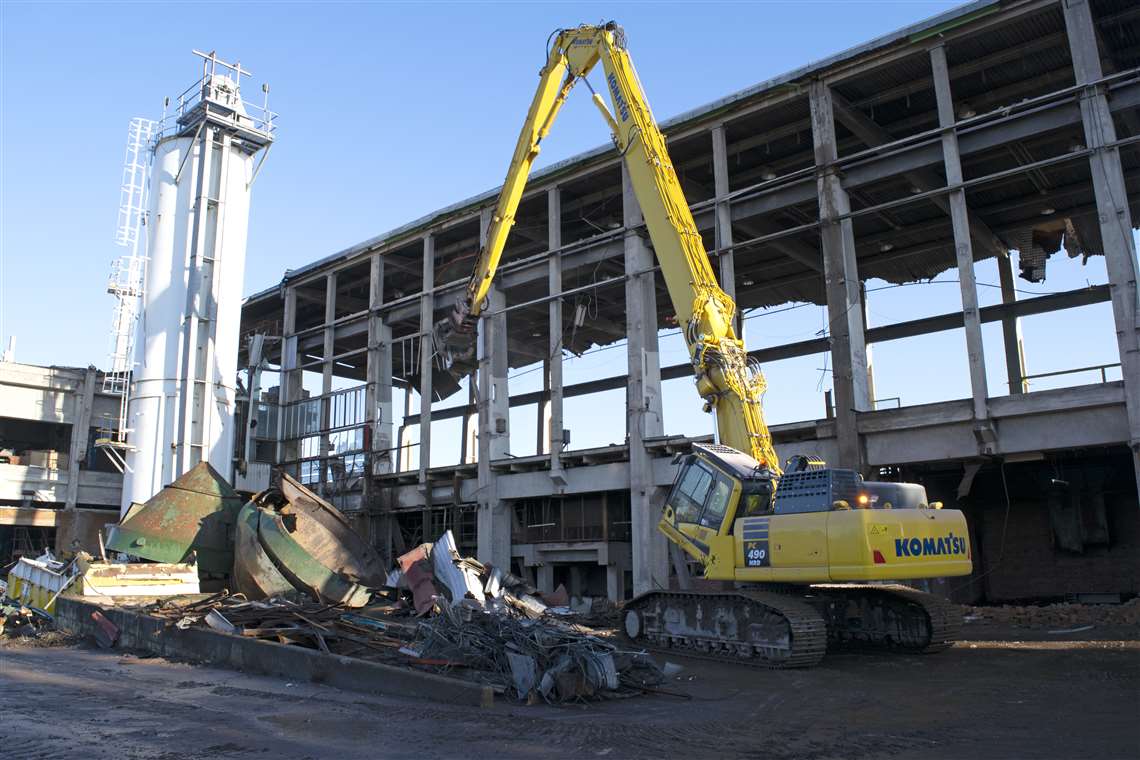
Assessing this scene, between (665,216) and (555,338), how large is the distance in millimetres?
8321

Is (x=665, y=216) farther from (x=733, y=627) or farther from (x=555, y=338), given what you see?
(x=555, y=338)

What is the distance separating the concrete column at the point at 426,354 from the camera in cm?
2658

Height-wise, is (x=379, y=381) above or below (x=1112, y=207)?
below

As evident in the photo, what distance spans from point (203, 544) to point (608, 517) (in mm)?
9894

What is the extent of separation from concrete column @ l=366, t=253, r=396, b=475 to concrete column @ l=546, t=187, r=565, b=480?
708 centimetres

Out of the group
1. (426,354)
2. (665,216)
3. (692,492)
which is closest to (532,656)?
(692,492)

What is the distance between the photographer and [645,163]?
1589cm

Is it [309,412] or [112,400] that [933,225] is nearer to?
[309,412]

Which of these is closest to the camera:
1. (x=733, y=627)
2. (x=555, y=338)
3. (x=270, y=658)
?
(x=270, y=658)

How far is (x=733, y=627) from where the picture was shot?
12570mm

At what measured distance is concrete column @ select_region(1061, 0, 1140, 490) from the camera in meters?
15.1

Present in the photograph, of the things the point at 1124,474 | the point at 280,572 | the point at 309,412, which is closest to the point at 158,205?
the point at 309,412

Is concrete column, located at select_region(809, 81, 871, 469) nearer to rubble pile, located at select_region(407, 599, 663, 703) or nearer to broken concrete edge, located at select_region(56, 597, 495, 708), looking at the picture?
rubble pile, located at select_region(407, 599, 663, 703)

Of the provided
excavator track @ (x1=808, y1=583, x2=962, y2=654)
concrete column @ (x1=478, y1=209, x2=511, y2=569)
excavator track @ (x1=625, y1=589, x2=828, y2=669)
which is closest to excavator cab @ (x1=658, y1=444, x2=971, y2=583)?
excavator track @ (x1=625, y1=589, x2=828, y2=669)
